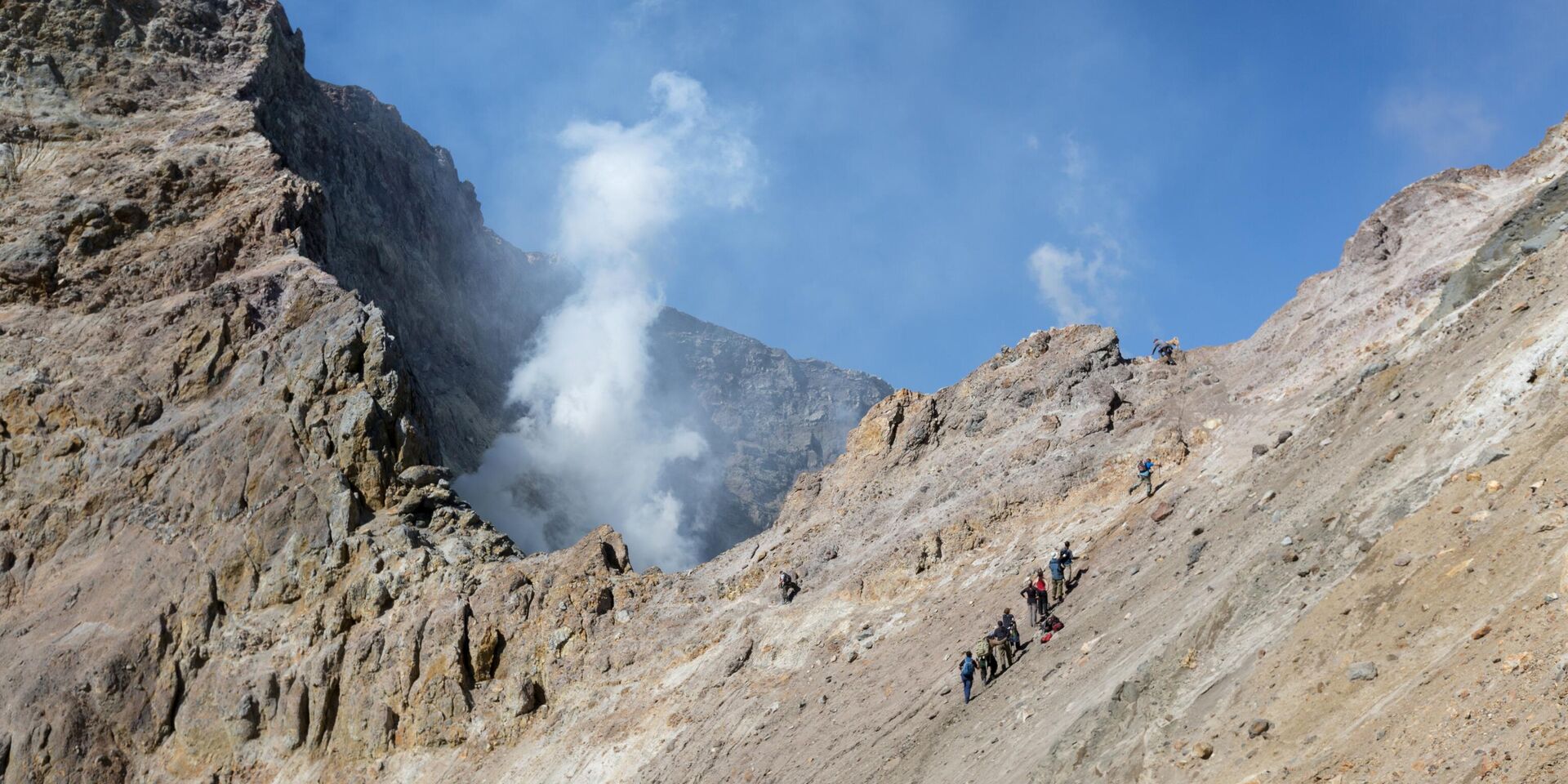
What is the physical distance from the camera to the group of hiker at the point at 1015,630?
27203mm

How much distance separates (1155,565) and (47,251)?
5526 cm

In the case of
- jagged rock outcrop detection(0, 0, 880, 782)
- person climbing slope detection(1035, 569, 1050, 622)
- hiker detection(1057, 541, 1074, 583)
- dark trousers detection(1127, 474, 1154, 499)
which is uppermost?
jagged rock outcrop detection(0, 0, 880, 782)

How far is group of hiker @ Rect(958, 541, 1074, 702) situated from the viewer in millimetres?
27203

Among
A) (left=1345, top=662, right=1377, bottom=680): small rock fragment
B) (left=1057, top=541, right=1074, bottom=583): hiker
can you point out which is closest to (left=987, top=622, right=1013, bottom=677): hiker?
(left=1057, top=541, right=1074, bottom=583): hiker

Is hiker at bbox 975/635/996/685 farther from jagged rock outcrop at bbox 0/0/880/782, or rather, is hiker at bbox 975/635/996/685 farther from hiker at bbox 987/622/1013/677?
jagged rock outcrop at bbox 0/0/880/782

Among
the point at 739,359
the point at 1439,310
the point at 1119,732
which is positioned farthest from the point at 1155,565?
the point at 739,359

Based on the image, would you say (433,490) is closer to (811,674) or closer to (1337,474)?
(811,674)

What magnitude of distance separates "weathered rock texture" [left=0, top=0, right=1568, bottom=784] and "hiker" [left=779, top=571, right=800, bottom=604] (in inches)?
26.6

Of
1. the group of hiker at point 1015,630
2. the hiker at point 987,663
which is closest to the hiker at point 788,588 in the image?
the group of hiker at point 1015,630

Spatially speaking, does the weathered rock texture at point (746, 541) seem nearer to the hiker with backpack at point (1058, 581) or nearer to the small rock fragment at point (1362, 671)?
the small rock fragment at point (1362, 671)

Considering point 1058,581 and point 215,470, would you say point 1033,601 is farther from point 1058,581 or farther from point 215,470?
point 215,470

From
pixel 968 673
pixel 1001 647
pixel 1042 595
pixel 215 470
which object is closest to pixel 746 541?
pixel 1042 595

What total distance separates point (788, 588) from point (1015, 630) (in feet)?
42.2

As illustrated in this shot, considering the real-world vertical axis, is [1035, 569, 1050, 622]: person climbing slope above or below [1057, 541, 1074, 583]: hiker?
below
